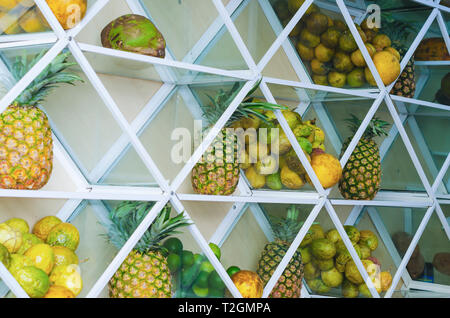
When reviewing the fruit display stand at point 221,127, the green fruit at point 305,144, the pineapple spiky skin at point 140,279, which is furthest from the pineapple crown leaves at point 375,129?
the pineapple spiky skin at point 140,279

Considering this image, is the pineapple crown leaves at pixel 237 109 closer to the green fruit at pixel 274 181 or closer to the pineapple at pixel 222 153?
the pineapple at pixel 222 153

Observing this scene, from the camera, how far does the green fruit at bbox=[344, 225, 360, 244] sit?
5.46ft

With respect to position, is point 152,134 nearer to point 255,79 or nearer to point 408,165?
point 255,79

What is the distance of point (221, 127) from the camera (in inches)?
48.9

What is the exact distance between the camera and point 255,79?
4.37ft

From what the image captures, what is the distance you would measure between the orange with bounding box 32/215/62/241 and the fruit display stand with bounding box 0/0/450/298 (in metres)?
0.02

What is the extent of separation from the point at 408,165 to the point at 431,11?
1.85 feet

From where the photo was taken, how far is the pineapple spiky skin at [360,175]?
5.31 ft

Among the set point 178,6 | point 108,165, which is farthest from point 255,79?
point 108,165

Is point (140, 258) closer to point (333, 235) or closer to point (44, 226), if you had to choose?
point (44, 226)

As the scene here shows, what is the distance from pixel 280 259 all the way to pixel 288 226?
0.10 meters

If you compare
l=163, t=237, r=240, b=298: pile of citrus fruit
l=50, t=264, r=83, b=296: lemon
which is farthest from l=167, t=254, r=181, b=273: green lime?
l=50, t=264, r=83, b=296: lemon

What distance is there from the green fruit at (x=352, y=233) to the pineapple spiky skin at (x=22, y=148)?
41.0 inches

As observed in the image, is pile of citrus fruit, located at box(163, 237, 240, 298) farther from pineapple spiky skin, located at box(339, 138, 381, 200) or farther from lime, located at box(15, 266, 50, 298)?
pineapple spiky skin, located at box(339, 138, 381, 200)
